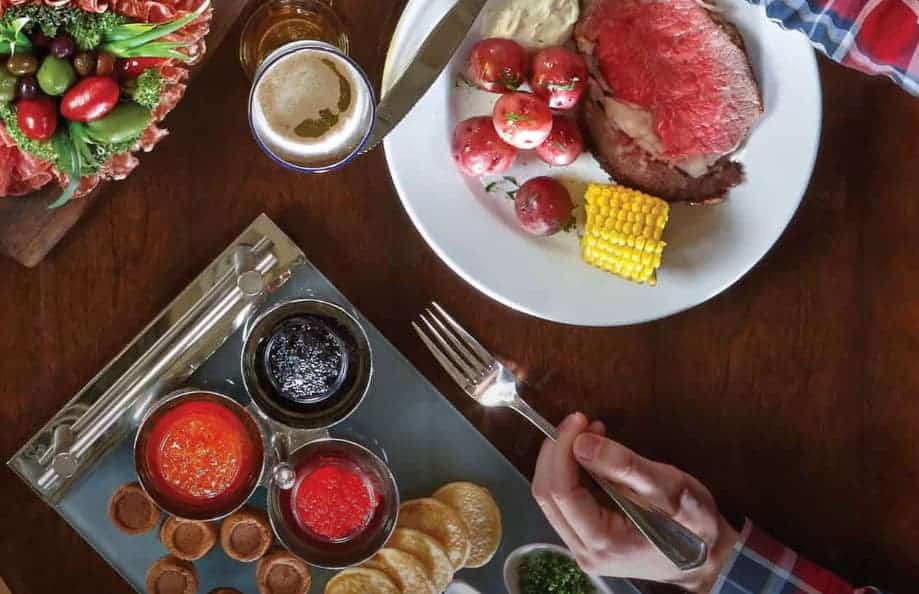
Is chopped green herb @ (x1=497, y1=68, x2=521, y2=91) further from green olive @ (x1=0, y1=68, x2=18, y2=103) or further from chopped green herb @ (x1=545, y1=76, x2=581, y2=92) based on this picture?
green olive @ (x1=0, y1=68, x2=18, y2=103)

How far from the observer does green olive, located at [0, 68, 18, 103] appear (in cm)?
106


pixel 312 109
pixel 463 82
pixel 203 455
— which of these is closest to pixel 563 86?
pixel 463 82

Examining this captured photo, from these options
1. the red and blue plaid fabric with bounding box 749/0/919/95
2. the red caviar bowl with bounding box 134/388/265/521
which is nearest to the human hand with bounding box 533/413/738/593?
the red caviar bowl with bounding box 134/388/265/521

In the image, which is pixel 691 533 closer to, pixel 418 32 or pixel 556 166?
pixel 556 166

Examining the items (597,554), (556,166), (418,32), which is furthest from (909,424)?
(418,32)

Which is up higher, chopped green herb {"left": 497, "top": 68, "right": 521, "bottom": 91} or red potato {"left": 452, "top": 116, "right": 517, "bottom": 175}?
chopped green herb {"left": 497, "top": 68, "right": 521, "bottom": 91}

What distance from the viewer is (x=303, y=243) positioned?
1.42 meters

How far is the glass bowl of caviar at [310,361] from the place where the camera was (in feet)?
4.50

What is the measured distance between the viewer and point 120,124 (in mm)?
1111

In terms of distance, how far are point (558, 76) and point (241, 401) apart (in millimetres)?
723

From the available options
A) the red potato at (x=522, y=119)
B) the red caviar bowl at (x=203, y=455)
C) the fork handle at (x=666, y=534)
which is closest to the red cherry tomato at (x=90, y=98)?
the red caviar bowl at (x=203, y=455)

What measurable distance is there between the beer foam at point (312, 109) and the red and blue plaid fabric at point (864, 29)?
2.07 ft

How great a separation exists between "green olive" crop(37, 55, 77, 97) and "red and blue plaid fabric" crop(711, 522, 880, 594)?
116 cm

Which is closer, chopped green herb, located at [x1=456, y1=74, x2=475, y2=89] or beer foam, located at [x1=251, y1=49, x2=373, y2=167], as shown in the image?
beer foam, located at [x1=251, y1=49, x2=373, y2=167]
